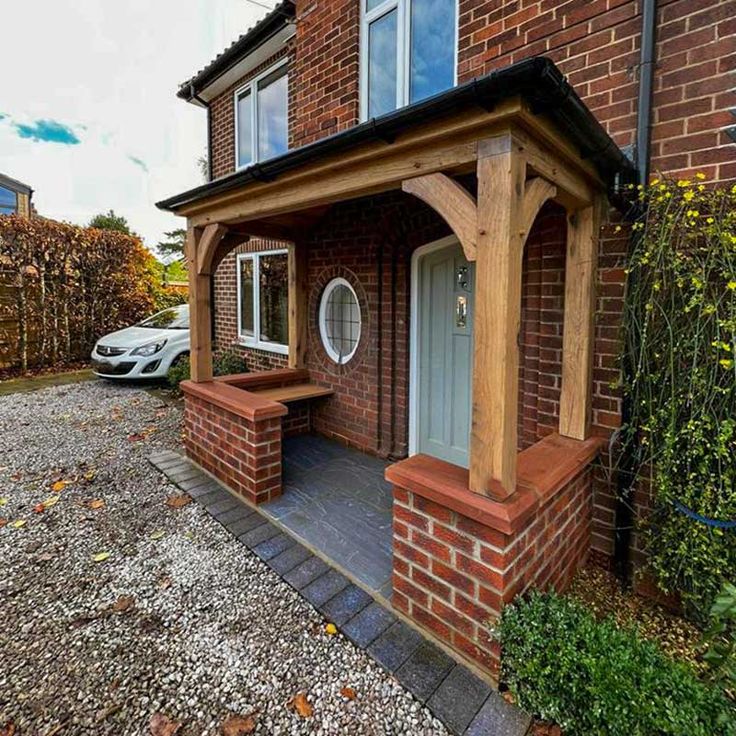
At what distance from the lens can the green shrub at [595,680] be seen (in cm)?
154

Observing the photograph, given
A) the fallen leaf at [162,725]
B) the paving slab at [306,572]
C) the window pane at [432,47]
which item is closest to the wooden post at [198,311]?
the paving slab at [306,572]

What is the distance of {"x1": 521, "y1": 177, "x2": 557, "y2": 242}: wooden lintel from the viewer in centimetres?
197

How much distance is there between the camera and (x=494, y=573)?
200 cm

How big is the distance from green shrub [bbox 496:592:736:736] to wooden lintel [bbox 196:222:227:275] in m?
3.68

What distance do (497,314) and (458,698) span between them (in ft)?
5.63

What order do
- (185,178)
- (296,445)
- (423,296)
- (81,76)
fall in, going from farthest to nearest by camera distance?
1. (185,178)
2. (81,76)
3. (296,445)
4. (423,296)

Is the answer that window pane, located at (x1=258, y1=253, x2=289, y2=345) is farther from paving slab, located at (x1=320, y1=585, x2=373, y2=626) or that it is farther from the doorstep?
paving slab, located at (x1=320, y1=585, x2=373, y2=626)

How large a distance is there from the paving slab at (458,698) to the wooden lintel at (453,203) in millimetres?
1943

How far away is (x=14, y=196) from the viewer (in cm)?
1502

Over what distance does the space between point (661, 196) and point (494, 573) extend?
83.2 inches

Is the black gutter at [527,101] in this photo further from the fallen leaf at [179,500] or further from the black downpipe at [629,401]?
the fallen leaf at [179,500]

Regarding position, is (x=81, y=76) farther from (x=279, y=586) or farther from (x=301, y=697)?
(x=301, y=697)

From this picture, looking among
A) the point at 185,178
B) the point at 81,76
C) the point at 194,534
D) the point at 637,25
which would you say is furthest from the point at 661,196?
the point at 185,178

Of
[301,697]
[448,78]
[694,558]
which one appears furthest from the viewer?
[448,78]
